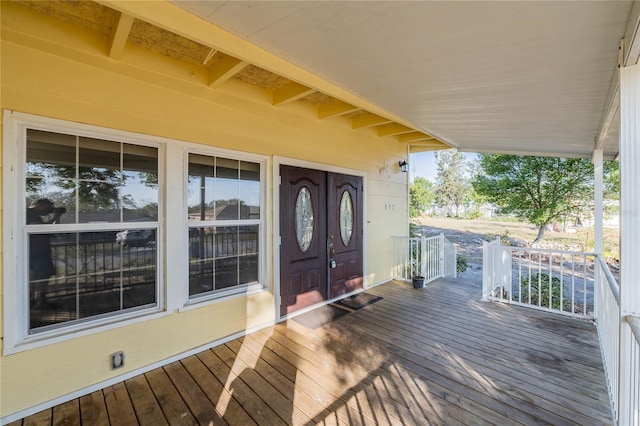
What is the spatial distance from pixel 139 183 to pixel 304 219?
2.07 metres

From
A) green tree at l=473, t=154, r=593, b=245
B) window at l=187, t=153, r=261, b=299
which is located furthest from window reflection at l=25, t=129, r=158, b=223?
green tree at l=473, t=154, r=593, b=245

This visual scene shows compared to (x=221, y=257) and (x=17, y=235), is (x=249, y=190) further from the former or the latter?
(x=17, y=235)

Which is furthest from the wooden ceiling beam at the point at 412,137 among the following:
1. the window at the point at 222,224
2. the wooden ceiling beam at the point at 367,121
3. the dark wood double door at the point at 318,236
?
the window at the point at 222,224

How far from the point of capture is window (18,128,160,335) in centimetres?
204

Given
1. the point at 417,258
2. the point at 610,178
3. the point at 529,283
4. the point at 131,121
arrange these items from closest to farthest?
the point at 131,121 < the point at 529,283 < the point at 417,258 < the point at 610,178

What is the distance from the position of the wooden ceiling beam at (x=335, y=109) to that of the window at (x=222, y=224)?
1.29 meters

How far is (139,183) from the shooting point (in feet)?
8.15

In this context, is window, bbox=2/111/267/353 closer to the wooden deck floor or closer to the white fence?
the wooden deck floor

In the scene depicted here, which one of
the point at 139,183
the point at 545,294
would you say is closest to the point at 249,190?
the point at 139,183

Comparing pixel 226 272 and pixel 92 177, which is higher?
pixel 92 177

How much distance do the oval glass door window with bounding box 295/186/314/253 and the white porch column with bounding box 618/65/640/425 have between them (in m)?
3.06

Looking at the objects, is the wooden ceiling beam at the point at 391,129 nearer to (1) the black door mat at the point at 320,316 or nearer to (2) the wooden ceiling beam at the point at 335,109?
(2) the wooden ceiling beam at the point at 335,109

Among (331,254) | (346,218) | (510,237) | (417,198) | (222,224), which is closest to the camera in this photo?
(222,224)

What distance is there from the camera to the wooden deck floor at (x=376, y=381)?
192 centimetres
